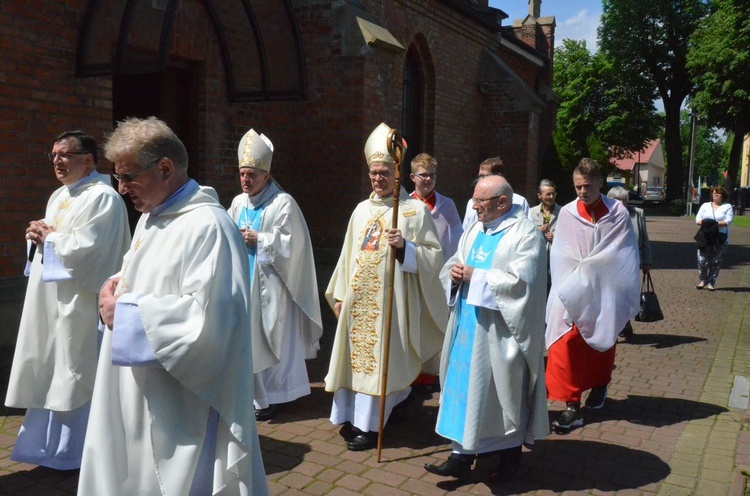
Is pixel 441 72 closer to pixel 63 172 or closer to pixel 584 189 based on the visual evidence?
pixel 584 189

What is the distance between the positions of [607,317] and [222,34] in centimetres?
578

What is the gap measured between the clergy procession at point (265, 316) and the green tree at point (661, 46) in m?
41.3

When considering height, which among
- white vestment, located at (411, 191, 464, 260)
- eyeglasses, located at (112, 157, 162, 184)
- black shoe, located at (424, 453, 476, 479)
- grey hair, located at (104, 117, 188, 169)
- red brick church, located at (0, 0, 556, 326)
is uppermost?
red brick church, located at (0, 0, 556, 326)

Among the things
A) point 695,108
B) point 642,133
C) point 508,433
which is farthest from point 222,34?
point 642,133

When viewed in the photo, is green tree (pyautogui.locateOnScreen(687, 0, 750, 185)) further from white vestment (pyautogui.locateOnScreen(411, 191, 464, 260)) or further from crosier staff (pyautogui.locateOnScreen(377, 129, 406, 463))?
crosier staff (pyautogui.locateOnScreen(377, 129, 406, 463))

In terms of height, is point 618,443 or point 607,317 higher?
point 607,317

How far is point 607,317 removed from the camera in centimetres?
541

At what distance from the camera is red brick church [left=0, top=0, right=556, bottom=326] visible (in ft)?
20.5

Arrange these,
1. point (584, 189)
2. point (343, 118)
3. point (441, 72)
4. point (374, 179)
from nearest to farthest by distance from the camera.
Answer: point (374, 179) < point (584, 189) < point (343, 118) < point (441, 72)

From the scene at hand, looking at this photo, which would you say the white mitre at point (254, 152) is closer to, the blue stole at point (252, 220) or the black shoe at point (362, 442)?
the blue stole at point (252, 220)

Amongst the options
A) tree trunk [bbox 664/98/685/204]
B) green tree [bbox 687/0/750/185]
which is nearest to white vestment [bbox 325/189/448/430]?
green tree [bbox 687/0/750/185]

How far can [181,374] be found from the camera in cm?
247

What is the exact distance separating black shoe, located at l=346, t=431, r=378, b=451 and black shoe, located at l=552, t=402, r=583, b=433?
1444 millimetres

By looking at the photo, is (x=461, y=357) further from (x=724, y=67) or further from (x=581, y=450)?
(x=724, y=67)
